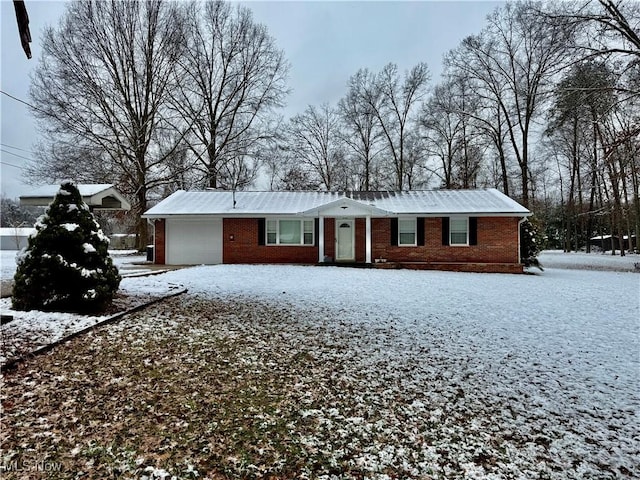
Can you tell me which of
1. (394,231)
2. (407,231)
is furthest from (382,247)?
(407,231)

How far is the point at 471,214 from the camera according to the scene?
1631cm

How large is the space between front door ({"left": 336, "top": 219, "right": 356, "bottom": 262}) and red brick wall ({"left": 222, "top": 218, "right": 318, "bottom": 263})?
109 centimetres

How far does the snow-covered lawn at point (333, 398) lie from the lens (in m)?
2.68

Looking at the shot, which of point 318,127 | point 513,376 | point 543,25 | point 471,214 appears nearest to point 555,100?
point 543,25

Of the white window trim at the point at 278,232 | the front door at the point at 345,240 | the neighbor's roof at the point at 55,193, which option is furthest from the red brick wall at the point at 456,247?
the neighbor's roof at the point at 55,193

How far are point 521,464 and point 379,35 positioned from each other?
1986 cm

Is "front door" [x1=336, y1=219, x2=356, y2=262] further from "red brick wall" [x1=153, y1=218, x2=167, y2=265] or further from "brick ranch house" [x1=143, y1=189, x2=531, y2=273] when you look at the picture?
"red brick wall" [x1=153, y1=218, x2=167, y2=265]

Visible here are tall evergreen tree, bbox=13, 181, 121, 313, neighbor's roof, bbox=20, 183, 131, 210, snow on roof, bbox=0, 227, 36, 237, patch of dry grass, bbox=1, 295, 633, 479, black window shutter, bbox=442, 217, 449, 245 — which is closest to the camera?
patch of dry grass, bbox=1, 295, 633, 479

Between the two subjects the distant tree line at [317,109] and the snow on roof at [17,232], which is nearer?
the distant tree line at [317,109]

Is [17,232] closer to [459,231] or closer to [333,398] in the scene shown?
[459,231]

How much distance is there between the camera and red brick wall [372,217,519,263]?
1655cm

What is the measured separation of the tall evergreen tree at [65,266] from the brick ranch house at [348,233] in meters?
10.0

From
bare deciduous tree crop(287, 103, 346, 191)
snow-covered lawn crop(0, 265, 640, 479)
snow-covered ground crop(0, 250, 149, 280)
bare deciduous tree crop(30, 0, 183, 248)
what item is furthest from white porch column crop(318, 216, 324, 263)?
bare deciduous tree crop(287, 103, 346, 191)

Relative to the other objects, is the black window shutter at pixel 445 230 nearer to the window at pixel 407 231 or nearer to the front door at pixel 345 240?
the window at pixel 407 231
